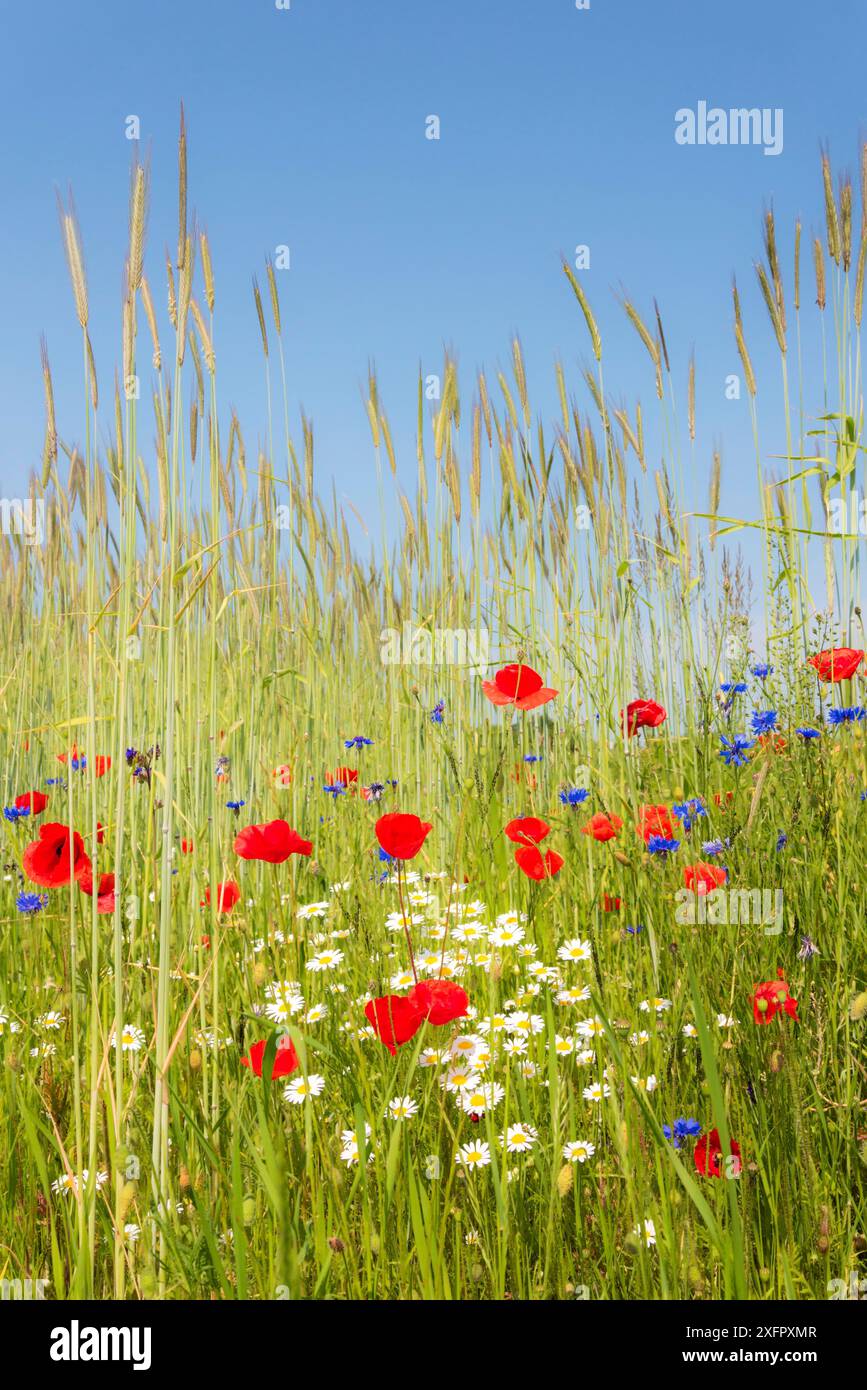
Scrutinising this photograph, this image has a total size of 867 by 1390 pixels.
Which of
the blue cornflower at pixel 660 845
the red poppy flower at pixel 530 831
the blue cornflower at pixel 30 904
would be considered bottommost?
the blue cornflower at pixel 30 904

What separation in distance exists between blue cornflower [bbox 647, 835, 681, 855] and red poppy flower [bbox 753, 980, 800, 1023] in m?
0.28

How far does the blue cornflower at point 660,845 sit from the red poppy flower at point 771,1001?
0.28m

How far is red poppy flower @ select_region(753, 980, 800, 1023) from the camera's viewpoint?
0.99 m

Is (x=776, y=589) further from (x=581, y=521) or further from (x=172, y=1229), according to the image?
(x=172, y=1229)

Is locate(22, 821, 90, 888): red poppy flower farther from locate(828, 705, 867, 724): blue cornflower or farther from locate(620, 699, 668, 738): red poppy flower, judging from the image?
locate(828, 705, 867, 724): blue cornflower

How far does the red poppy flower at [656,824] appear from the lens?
1.37 m

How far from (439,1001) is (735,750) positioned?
1.00m

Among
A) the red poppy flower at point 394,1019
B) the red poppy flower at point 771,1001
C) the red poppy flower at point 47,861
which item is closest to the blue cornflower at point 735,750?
the red poppy flower at point 771,1001

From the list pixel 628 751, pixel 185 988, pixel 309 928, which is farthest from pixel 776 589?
pixel 185 988

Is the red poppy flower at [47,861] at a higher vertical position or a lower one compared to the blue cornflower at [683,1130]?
higher

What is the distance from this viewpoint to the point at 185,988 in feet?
4.48

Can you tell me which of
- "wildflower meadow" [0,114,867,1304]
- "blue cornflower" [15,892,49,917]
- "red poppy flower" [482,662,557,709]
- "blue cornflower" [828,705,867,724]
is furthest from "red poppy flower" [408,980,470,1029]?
"blue cornflower" [828,705,867,724]

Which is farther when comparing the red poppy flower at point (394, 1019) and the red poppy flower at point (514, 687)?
the red poppy flower at point (514, 687)

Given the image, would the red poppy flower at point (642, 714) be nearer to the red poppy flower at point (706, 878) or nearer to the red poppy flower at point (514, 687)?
the red poppy flower at point (514, 687)
